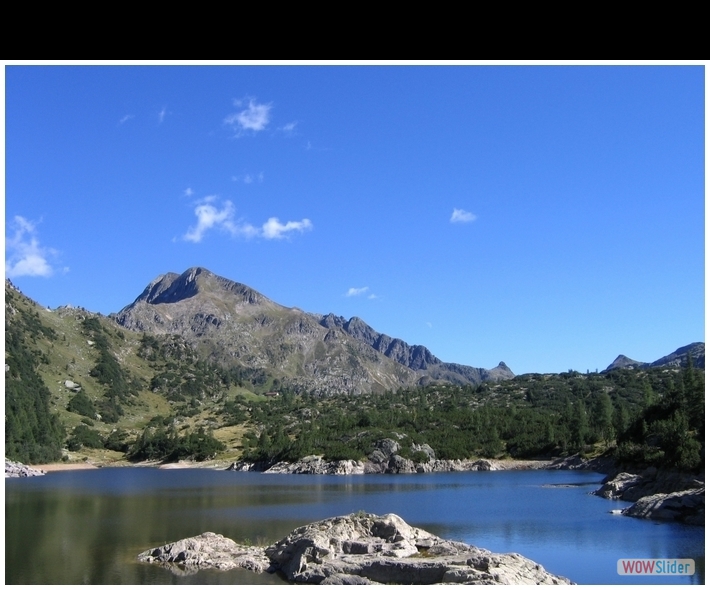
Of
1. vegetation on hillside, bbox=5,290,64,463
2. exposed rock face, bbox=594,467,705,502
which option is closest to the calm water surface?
exposed rock face, bbox=594,467,705,502

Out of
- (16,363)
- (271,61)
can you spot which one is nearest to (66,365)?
(16,363)

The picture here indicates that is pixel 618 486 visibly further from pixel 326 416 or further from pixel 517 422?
pixel 326 416

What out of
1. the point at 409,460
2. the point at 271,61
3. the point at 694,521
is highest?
the point at 271,61

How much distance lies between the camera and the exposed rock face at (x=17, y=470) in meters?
89.8

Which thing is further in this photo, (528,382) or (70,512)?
(528,382)

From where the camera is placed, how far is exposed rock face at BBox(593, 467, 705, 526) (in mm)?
39938

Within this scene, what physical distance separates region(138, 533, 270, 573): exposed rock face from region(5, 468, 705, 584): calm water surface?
0.75 meters

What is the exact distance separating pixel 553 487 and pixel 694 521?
27064 millimetres

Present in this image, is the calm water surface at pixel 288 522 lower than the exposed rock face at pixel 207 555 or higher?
lower

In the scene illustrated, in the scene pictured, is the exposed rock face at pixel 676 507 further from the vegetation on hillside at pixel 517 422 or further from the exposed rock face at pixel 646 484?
the vegetation on hillside at pixel 517 422

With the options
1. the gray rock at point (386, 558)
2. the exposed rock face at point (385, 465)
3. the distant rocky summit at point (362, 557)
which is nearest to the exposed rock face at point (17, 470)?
the exposed rock face at point (385, 465)

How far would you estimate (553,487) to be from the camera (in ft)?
214

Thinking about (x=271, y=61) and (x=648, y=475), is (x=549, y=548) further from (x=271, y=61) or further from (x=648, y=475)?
(x=271, y=61)

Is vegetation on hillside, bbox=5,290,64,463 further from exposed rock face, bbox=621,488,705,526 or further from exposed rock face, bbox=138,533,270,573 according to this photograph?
exposed rock face, bbox=621,488,705,526
